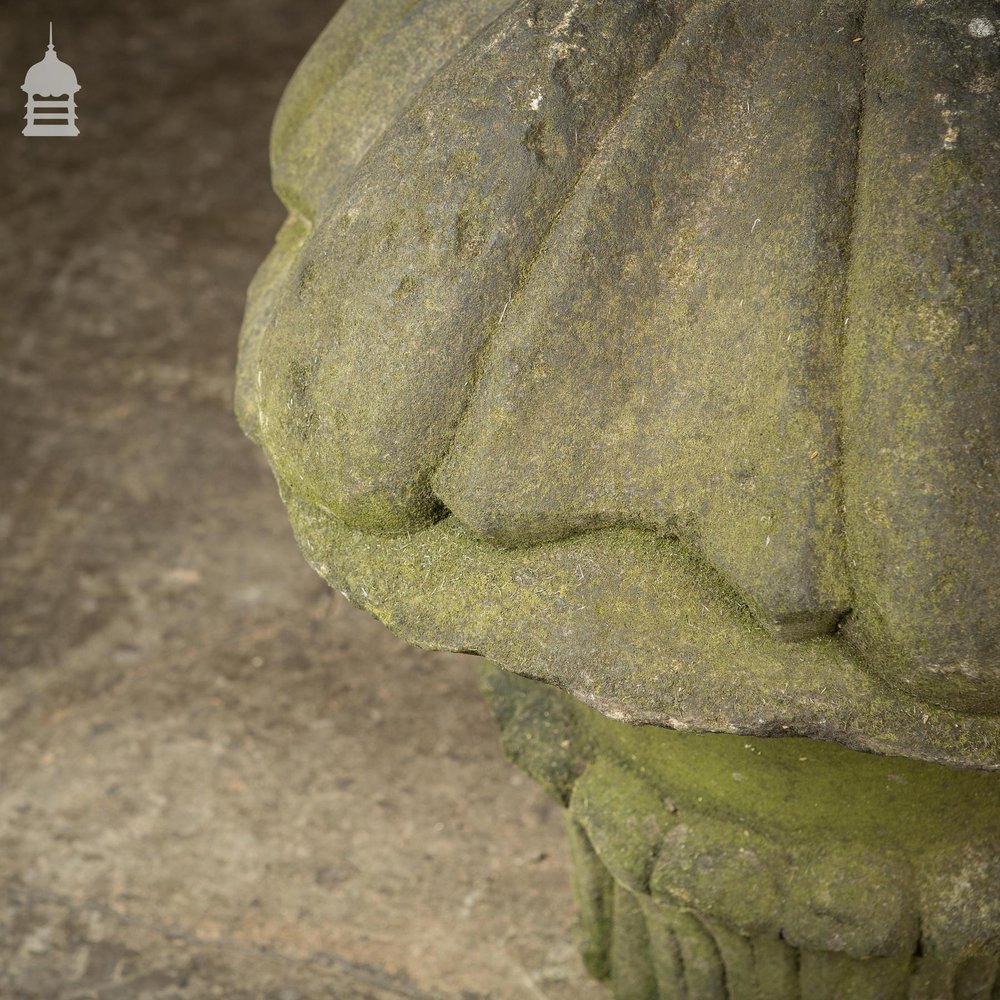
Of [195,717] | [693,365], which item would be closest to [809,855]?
[693,365]

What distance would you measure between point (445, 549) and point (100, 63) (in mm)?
3287

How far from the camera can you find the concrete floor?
179 centimetres

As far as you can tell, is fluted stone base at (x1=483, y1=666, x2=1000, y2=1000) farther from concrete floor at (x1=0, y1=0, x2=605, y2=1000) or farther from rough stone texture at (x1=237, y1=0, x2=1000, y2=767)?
concrete floor at (x1=0, y1=0, x2=605, y2=1000)

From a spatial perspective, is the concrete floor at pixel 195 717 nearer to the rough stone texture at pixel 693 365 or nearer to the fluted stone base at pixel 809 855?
the fluted stone base at pixel 809 855

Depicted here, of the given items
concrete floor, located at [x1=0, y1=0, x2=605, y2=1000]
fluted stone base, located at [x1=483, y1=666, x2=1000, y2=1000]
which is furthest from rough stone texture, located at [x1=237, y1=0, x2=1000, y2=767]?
concrete floor, located at [x1=0, y1=0, x2=605, y2=1000]

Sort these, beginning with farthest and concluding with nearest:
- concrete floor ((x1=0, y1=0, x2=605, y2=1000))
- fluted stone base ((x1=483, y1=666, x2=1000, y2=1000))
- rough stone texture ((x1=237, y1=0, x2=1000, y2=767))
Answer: concrete floor ((x1=0, y1=0, x2=605, y2=1000)) → fluted stone base ((x1=483, y1=666, x2=1000, y2=1000)) → rough stone texture ((x1=237, y1=0, x2=1000, y2=767))

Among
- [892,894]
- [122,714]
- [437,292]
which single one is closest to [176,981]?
[122,714]

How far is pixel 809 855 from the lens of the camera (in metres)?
1.32

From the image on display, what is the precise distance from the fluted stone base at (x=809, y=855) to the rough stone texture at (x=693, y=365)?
0.27 meters

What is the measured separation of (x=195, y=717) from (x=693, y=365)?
1.33 meters

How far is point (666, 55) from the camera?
3.70 feet

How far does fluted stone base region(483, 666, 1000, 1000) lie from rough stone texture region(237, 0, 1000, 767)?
27 cm

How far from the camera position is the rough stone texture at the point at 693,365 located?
1.01 m

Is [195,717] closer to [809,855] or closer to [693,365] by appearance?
[809,855]
